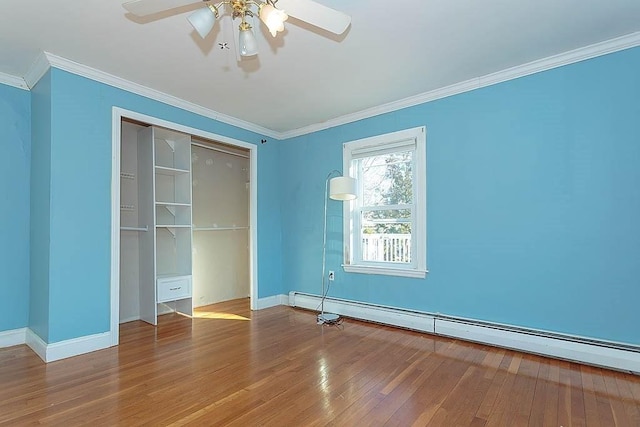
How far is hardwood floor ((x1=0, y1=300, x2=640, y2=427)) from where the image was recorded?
6.40 feet

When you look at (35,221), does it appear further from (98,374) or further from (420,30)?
(420,30)

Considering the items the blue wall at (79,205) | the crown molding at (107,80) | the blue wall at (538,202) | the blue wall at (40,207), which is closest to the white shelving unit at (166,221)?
the crown molding at (107,80)

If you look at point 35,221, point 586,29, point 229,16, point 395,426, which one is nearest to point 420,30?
point 586,29

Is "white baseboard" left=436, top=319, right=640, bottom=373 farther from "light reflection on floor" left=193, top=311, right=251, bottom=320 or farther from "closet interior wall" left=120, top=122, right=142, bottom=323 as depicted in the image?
"closet interior wall" left=120, top=122, right=142, bottom=323

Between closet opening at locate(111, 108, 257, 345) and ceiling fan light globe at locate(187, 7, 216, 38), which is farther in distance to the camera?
closet opening at locate(111, 108, 257, 345)

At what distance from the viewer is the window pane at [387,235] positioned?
3812 mm

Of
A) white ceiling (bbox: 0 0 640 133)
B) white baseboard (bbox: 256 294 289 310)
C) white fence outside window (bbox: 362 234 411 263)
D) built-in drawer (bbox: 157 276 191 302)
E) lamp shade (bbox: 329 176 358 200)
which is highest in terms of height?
white ceiling (bbox: 0 0 640 133)

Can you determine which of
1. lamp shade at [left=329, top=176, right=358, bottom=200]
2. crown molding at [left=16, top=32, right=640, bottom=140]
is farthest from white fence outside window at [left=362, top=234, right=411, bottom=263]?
crown molding at [left=16, top=32, right=640, bottom=140]

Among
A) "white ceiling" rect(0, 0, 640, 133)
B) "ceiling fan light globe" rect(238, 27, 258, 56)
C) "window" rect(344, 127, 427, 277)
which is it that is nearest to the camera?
"ceiling fan light globe" rect(238, 27, 258, 56)

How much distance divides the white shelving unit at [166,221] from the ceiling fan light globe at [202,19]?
2.39 m

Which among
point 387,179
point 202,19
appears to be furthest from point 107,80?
point 387,179

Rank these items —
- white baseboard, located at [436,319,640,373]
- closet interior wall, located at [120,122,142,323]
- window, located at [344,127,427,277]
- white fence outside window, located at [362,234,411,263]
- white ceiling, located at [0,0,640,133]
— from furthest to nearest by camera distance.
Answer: closet interior wall, located at [120,122,142,323] < white fence outside window, located at [362,234,411,263] < window, located at [344,127,427,277] < white baseboard, located at [436,319,640,373] < white ceiling, located at [0,0,640,133]

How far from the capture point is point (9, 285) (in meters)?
3.15

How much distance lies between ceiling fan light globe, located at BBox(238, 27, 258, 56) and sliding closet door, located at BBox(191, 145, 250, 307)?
3.23m
